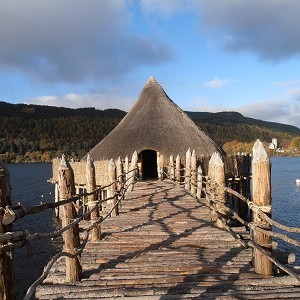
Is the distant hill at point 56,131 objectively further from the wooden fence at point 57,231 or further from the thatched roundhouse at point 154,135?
the wooden fence at point 57,231

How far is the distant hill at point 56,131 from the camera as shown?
364 ft

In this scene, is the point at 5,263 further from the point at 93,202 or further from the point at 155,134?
the point at 155,134

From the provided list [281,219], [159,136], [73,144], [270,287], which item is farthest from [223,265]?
[73,144]

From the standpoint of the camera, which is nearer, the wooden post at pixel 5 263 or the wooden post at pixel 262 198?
the wooden post at pixel 5 263

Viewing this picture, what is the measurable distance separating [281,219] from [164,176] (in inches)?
363

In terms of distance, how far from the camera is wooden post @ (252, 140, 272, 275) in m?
4.83

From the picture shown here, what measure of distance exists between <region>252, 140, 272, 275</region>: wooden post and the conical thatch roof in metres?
18.6

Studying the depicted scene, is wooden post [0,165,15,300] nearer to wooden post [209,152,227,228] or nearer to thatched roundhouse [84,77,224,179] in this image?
wooden post [209,152,227,228]

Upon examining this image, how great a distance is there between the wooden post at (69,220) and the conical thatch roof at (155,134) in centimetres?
1862

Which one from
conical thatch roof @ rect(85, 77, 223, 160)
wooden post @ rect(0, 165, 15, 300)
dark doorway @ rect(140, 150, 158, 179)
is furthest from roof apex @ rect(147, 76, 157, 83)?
wooden post @ rect(0, 165, 15, 300)

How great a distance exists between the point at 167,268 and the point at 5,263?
9.01 ft

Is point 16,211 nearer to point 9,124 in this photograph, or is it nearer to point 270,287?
point 270,287

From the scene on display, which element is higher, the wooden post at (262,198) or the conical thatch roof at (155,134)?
the conical thatch roof at (155,134)

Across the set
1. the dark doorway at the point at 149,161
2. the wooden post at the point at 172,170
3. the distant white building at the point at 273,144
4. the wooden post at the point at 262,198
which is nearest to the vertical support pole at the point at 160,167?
the wooden post at the point at 172,170
